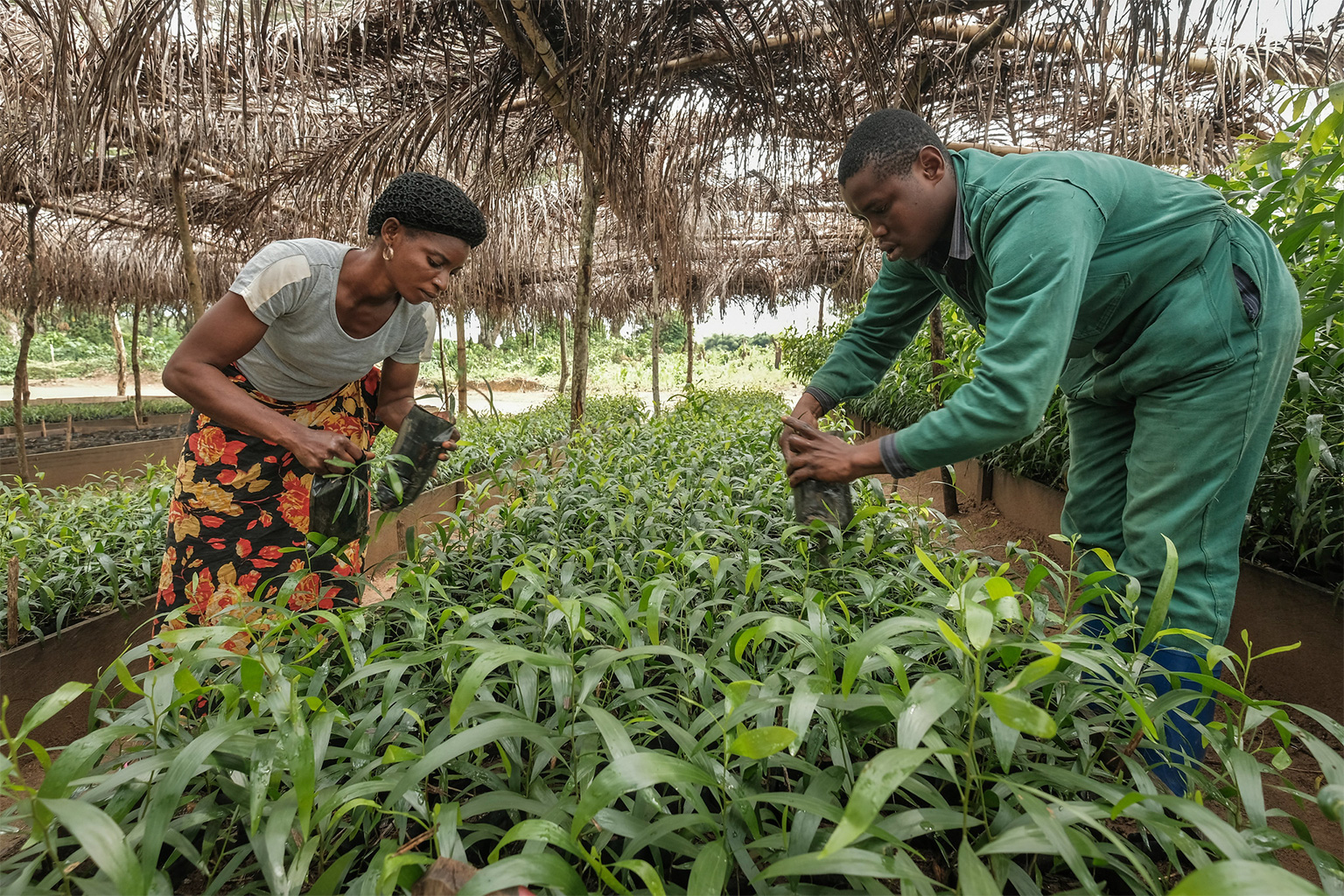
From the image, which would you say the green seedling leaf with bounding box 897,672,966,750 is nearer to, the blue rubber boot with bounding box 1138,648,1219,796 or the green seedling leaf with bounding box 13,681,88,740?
the blue rubber boot with bounding box 1138,648,1219,796

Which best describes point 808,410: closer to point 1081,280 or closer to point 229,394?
point 1081,280

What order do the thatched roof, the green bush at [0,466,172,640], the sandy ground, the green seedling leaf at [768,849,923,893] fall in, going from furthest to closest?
the sandy ground → the thatched roof → the green bush at [0,466,172,640] → the green seedling leaf at [768,849,923,893]

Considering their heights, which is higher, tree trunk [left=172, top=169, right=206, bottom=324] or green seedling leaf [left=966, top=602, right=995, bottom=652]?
tree trunk [left=172, top=169, right=206, bottom=324]

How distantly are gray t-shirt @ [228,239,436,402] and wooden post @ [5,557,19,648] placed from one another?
1027 mm

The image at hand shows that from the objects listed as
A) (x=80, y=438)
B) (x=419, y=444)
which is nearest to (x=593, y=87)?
(x=419, y=444)

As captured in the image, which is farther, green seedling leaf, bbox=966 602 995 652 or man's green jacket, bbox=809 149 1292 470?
man's green jacket, bbox=809 149 1292 470

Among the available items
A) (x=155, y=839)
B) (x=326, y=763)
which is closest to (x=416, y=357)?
(x=326, y=763)

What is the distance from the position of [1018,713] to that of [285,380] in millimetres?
1867

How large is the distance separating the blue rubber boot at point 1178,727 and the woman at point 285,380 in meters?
1.53

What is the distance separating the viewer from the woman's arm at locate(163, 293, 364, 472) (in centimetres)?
152

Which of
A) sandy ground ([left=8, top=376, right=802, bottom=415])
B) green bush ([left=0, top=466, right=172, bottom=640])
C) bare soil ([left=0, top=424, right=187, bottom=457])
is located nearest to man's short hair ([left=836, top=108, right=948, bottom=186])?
green bush ([left=0, top=466, right=172, bottom=640])

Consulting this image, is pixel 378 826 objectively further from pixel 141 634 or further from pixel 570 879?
pixel 141 634

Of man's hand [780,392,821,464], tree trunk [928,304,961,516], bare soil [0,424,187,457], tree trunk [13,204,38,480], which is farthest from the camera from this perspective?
bare soil [0,424,187,457]

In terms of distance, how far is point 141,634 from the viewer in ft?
8.61
